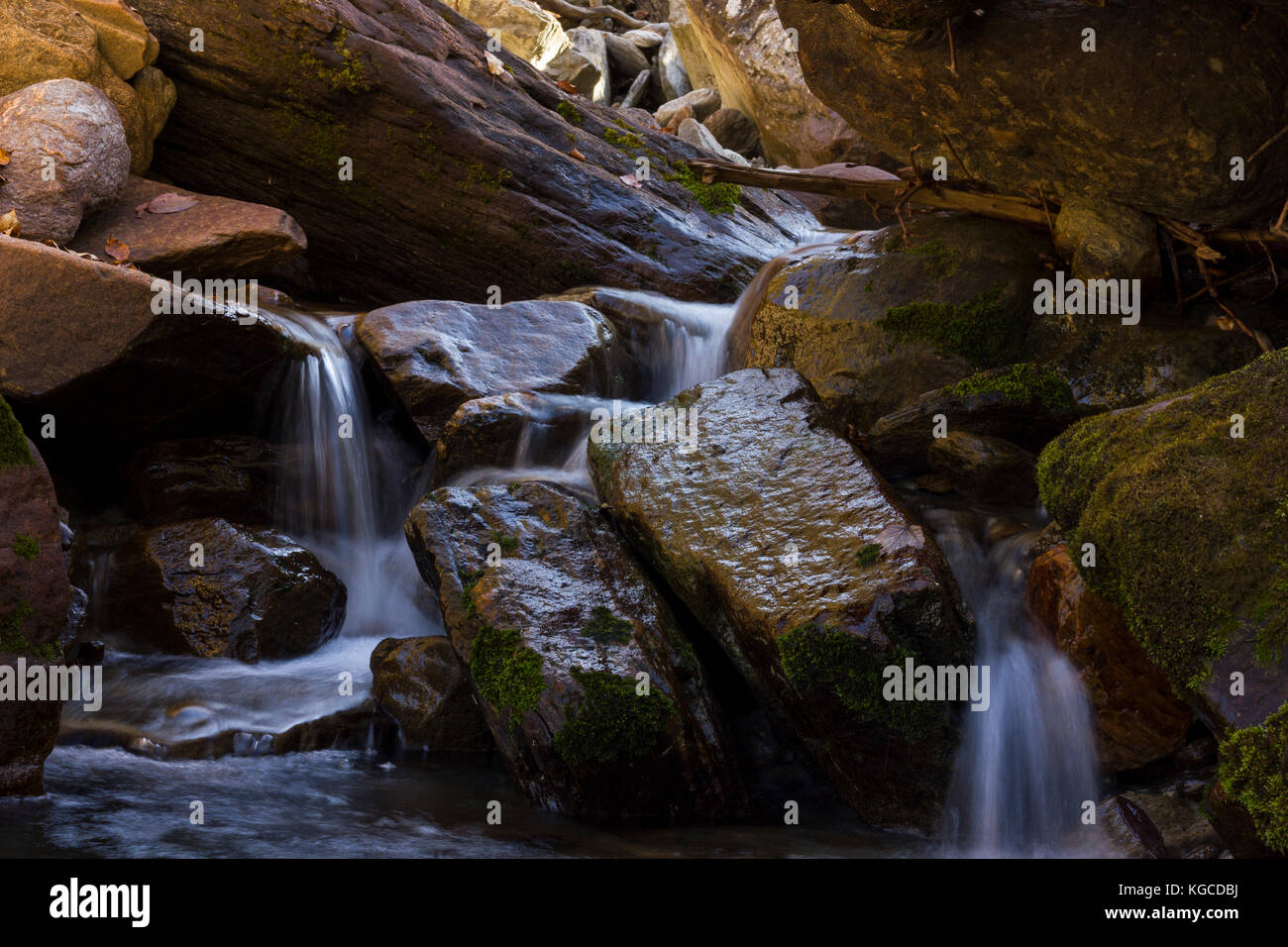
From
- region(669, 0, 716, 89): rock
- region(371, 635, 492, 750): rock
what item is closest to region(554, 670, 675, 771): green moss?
region(371, 635, 492, 750): rock

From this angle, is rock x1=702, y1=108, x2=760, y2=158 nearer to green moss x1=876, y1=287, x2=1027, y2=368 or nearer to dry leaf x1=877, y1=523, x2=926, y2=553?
green moss x1=876, y1=287, x2=1027, y2=368

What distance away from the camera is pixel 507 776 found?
16.1 feet

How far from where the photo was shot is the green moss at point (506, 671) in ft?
14.8

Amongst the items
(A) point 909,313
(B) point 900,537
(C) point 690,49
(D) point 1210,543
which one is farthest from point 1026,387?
(C) point 690,49

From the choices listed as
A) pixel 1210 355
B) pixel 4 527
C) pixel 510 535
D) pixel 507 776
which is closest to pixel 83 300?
pixel 4 527

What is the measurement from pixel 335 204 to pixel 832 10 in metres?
5.02

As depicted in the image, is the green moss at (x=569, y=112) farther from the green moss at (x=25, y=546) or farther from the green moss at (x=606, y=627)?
the green moss at (x=25, y=546)

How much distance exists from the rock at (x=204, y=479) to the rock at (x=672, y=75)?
52.2 feet

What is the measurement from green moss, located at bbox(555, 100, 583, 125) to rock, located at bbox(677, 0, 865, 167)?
4.97 metres

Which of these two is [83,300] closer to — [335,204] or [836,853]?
[335,204]

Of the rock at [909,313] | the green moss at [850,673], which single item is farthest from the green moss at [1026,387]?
the green moss at [850,673]

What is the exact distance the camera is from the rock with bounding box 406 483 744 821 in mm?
4402

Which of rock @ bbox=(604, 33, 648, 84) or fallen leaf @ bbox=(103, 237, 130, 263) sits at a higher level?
rock @ bbox=(604, 33, 648, 84)

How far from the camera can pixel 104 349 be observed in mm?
6004
